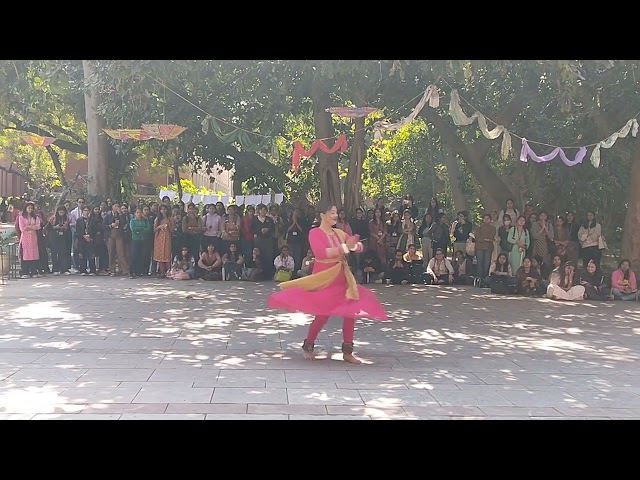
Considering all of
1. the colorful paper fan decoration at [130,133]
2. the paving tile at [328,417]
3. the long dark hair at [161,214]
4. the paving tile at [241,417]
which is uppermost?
the colorful paper fan decoration at [130,133]

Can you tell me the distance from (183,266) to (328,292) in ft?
25.3

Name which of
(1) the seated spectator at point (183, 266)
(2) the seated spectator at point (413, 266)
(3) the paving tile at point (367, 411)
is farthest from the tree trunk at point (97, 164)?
(3) the paving tile at point (367, 411)

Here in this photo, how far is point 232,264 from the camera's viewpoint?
557 inches

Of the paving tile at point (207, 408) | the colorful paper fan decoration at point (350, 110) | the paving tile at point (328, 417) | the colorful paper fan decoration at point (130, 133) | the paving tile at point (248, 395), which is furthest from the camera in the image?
the colorful paper fan decoration at point (130, 133)

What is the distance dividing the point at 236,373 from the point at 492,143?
1165 cm

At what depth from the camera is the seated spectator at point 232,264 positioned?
1414cm

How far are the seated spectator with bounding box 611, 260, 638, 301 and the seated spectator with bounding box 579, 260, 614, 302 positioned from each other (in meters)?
0.13

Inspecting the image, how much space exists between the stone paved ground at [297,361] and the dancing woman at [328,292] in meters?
0.45

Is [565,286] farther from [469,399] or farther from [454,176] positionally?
[454,176]

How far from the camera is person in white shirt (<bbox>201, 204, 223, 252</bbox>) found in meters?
14.4

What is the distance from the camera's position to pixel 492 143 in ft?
53.9

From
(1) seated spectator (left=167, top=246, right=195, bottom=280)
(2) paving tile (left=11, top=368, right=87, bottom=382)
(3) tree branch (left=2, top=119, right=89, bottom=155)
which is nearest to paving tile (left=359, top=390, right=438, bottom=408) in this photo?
(2) paving tile (left=11, top=368, right=87, bottom=382)

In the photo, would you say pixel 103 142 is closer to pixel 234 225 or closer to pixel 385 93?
pixel 234 225

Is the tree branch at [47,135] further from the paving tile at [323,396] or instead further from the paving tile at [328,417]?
the paving tile at [328,417]
